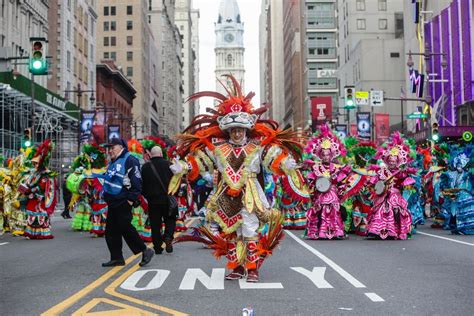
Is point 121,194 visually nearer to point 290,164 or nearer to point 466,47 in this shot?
point 290,164

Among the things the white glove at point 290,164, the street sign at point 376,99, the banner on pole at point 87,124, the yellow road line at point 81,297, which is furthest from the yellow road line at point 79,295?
the banner on pole at point 87,124

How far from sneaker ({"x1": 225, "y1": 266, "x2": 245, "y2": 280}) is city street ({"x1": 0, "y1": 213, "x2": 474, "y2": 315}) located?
11 centimetres

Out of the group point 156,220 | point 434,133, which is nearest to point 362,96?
point 434,133

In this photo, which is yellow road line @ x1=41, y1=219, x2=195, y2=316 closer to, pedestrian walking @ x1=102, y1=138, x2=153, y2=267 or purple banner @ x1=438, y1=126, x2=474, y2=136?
pedestrian walking @ x1=102, y1=138, x2=153, y2=267

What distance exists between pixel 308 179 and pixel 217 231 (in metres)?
7.24

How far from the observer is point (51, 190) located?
17.3m

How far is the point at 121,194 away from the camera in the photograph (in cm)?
1056

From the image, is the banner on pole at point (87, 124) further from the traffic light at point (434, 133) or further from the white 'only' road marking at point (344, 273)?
the white 'only' road marking at point (344, 273)

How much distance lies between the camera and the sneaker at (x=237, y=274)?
898cm

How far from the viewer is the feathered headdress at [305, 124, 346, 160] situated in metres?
16.1

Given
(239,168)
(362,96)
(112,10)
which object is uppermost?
(112,10)

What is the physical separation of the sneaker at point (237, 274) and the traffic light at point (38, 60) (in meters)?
10.3

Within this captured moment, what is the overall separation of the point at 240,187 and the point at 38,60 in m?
10.1

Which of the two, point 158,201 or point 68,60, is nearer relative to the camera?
point 158,201
